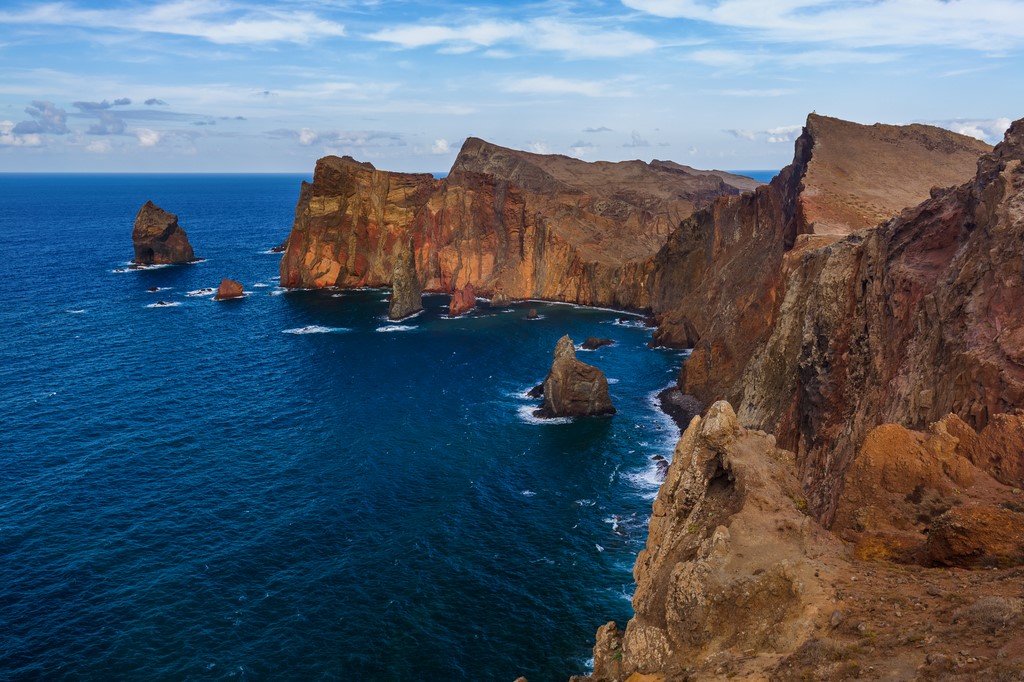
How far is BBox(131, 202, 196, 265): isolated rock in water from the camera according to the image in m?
183

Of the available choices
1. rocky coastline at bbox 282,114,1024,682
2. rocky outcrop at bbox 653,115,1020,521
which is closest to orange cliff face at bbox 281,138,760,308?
rocky outcrop at bbox 653,115,1020,521

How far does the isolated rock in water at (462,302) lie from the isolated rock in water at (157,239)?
91.7 metres

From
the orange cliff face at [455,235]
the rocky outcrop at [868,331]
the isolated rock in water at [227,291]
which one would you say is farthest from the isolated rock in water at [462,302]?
the rocky outcrop at [868,331]

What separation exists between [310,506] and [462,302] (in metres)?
81.1

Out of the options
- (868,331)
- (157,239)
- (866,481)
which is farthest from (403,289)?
(866,481)

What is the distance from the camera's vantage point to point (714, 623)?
23891 millimetres

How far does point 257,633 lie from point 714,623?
32.7 m

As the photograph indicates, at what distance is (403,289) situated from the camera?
5330 inches

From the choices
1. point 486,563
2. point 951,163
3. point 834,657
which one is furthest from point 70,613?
point 951,163

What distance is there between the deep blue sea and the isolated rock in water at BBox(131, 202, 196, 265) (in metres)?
71.4

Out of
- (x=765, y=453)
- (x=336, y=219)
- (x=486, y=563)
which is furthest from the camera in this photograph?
(x=336, y=219)

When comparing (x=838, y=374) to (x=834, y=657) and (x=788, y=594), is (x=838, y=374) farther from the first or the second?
(x=834, y=657)

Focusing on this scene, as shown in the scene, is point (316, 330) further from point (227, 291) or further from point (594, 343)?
point (594, 343)

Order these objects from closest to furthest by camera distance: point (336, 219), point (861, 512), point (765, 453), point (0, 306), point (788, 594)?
point (788, 594) → point (861, 512) → point (765, 453) → point (0, 306) → point (336, 219)
